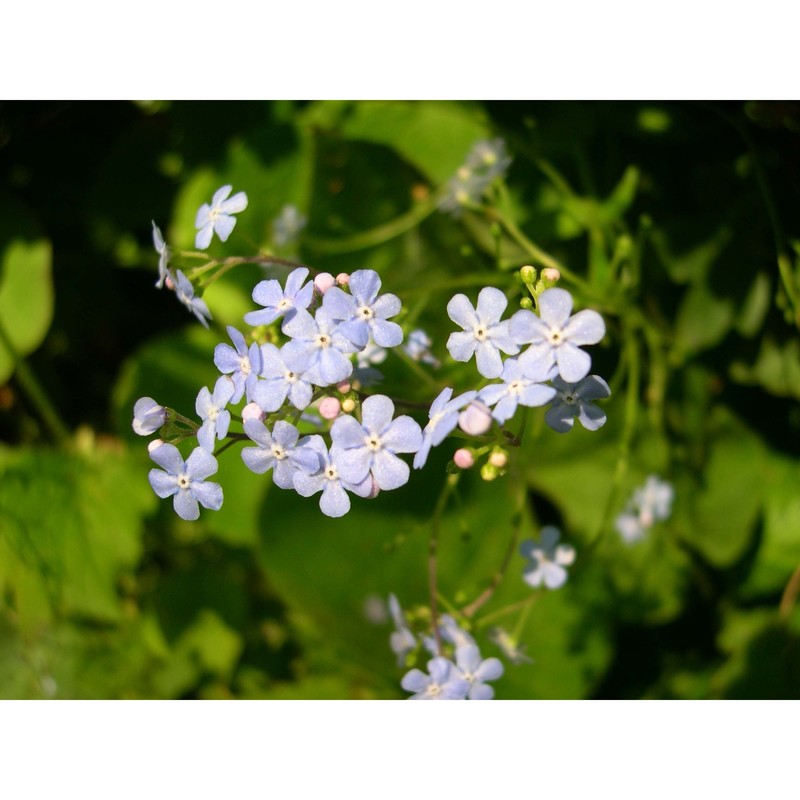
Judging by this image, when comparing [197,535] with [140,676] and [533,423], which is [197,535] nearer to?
[140,676]

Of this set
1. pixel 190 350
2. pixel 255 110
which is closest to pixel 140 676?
pixel 190 350

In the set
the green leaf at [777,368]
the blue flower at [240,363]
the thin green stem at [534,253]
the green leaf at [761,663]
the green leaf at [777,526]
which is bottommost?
the green leaf at [761,663]

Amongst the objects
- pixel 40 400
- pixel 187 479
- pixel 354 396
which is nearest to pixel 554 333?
pixel 354 396

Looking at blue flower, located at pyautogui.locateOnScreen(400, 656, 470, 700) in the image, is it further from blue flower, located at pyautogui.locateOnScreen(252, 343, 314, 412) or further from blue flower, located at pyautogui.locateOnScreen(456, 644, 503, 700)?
blue flower, located at pyautogui.locateOnScreen(252, 343, 314, 412)

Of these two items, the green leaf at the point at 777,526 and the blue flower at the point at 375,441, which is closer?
the blue flower at the point at 375,441

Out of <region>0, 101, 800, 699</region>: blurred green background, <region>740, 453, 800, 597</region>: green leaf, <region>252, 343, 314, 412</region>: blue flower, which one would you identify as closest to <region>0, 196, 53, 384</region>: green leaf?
<region>0, 101, 800, 699</region>: blurred green background

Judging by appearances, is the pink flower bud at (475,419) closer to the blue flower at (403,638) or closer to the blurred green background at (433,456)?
the blue flower at (403,638)

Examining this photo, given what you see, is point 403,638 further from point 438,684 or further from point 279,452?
point 279,452

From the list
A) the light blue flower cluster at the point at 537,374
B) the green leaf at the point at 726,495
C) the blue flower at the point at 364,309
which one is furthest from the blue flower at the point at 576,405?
the green leaf at the point at 726,495
